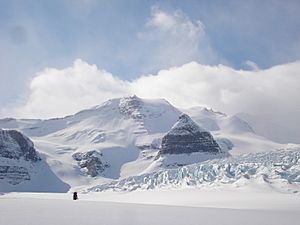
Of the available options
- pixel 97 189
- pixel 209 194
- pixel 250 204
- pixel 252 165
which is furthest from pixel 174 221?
pixel 97 189

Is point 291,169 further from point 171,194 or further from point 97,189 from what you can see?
point 97,189

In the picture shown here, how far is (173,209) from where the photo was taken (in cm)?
3303

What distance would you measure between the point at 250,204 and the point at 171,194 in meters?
17.0

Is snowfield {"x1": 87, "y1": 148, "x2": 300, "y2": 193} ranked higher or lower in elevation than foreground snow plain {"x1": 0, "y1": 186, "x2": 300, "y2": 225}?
higher

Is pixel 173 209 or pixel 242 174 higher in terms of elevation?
pixel 242 174

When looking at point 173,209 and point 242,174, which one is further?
point 242,174

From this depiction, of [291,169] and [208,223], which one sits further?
[291,169]

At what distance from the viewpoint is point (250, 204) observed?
128 feet

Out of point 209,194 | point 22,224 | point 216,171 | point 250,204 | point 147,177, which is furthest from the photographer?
point 147,177

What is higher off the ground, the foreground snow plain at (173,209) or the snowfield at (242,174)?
the snowfield at (242,174)

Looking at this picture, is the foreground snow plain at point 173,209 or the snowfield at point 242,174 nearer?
the foreground snow plain at point 173,209

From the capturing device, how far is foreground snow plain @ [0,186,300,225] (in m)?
23.0

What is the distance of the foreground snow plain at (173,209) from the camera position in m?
23.0

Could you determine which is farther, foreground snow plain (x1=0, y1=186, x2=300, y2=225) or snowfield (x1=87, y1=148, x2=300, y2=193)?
snowfield (x1=87, y1=148, x2=300, y2=193)
